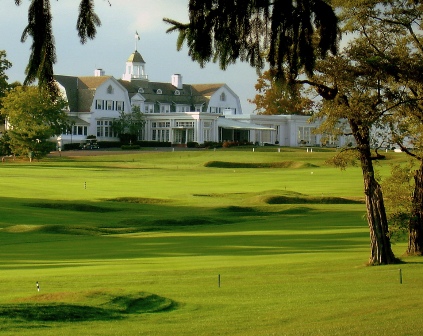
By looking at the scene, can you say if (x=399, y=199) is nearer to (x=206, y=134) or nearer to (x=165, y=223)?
(x=165, y=223)

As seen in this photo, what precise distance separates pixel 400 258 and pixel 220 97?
115 metres

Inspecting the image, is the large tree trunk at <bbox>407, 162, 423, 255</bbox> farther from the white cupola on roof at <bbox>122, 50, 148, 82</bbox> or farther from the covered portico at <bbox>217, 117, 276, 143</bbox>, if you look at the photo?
the white cupola on roof at <bbox>122, 50, 148, 82</bbox>

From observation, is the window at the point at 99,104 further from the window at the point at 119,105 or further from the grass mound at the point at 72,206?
the grass mound at the point at 72,206

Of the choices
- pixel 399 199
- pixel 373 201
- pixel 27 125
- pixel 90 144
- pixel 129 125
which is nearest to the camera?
pixel 373 201

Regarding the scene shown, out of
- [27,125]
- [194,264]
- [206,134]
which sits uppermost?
[27,125]

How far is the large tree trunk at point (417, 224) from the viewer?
22.4 meters

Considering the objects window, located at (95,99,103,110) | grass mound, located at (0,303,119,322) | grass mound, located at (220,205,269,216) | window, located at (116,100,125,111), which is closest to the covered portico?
window, located at (116,100,125,111)

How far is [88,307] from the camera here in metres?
12.7

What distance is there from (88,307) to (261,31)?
5.80m

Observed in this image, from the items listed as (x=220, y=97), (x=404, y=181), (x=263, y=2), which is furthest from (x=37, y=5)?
(x=220, y=97)

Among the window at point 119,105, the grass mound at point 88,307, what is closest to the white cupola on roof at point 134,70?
the window at point 119,105

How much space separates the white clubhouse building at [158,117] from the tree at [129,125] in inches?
68.8

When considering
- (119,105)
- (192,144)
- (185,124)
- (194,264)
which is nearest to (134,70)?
(119,105)

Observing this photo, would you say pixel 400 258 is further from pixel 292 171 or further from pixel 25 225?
pixel 292 171
